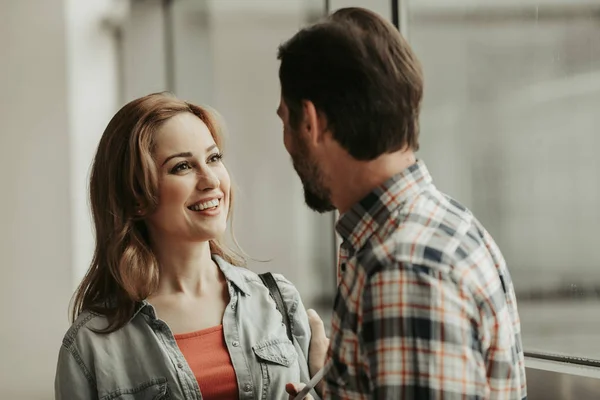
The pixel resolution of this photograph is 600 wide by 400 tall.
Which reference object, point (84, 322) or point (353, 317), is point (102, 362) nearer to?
point (84, 322)

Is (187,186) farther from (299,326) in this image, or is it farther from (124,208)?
(299,326)

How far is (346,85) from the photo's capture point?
1093 millimetres

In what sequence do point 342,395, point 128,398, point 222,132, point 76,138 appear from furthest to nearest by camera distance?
point 76,138 < point 222,132 < point 128,398 < point 342,395

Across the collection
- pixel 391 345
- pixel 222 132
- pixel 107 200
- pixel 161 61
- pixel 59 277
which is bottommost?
pixel 59 277

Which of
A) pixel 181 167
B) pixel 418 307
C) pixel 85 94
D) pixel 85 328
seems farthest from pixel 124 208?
pixel 85 94

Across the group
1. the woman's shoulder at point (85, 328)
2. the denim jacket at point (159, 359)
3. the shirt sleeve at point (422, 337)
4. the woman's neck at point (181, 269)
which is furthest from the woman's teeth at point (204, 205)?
the shirt sleeve at point (422, 337)

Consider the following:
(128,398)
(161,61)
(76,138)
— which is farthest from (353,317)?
(161,61)

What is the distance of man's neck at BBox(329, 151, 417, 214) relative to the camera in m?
1.11

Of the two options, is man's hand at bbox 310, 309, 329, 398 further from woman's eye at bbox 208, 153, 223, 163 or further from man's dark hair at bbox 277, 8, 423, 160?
man's dark hair at bbox 277, 8, 423, 160

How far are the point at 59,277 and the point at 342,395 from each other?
281cm

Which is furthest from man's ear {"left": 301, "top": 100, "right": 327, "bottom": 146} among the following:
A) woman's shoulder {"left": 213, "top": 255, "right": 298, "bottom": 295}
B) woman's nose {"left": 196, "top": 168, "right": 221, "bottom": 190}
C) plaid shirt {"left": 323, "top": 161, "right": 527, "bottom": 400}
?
woman's shoulder {"left": 213, "top": 255, "right": 298, "bottom": 295}

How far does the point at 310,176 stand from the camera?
1173 mm

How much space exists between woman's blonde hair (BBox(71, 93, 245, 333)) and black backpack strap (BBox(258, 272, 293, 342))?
0.28 meters

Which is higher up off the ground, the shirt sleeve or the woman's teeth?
the woman's teeth
